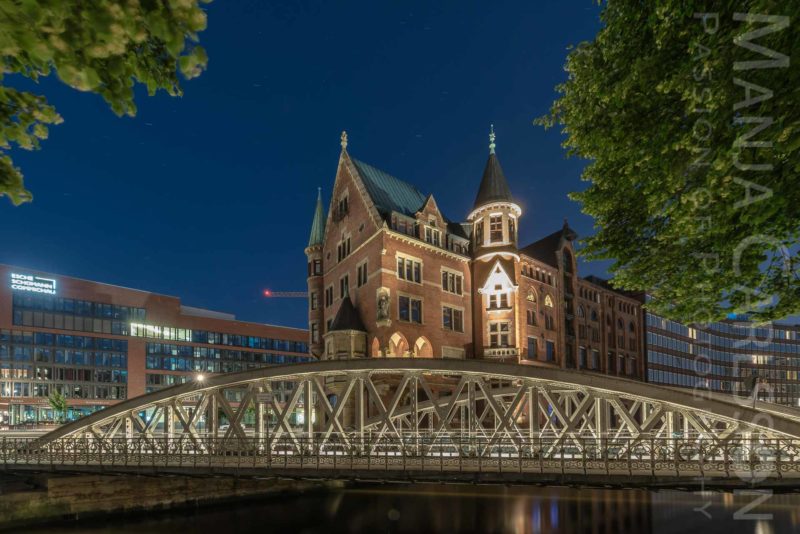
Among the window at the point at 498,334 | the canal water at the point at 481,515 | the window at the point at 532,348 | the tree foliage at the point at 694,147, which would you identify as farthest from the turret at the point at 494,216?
the tree foliage at the point at 694,147

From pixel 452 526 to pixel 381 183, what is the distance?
1191 inches

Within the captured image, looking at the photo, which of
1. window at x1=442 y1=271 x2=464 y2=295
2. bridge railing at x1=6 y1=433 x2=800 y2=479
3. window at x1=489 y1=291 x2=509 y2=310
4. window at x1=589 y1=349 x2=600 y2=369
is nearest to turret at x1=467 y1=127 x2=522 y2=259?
window at x1=442 y1=271 x2=464 y2=295

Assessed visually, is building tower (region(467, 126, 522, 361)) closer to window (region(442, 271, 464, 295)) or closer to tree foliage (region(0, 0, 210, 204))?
window (region(442, 271, 464, 295))

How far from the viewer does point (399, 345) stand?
42.3 metres

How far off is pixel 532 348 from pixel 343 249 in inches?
786

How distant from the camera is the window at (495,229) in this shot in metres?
47.7

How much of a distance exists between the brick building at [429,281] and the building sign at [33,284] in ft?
166

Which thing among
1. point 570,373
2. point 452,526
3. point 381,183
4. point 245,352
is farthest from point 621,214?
point 245,352

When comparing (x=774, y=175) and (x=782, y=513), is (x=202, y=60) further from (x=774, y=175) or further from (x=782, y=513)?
(x=782, y=513)

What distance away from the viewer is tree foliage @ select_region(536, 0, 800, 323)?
8359mm

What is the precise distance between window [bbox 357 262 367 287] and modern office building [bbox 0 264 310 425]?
59508 mm

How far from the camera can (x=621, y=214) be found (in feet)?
47.1

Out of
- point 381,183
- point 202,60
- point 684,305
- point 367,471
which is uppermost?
point 381,183

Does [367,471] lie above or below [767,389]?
above
